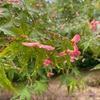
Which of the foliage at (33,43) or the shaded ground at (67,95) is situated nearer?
the foliage at (33,43)

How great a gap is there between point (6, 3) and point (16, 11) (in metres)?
0.05

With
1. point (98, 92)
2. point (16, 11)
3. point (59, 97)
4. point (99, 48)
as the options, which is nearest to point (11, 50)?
point (16, 11)

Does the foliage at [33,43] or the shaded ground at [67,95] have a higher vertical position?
the foliage at [33,43]

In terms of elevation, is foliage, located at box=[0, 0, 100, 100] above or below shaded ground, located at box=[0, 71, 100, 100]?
above

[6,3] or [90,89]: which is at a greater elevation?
[6,3]

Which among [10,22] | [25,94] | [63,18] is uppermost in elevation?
[10,22]

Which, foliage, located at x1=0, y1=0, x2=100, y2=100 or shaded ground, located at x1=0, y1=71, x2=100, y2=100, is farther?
shaded ground, located at x1=0, y1=71, x2=100, y2=100

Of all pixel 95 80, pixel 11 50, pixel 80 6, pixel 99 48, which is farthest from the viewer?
pixel 80 6

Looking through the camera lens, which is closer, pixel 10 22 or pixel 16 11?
pixel 10 22

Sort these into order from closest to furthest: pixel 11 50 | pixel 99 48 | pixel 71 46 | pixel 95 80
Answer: pixel 11 50, pixel 71 46, pixel 99 48, pixel 95 80

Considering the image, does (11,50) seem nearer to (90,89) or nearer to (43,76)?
(43,76)

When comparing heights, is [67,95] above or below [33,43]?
below

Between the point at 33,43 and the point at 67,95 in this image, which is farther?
the point at 67,95

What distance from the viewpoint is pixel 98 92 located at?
2.26 metres
